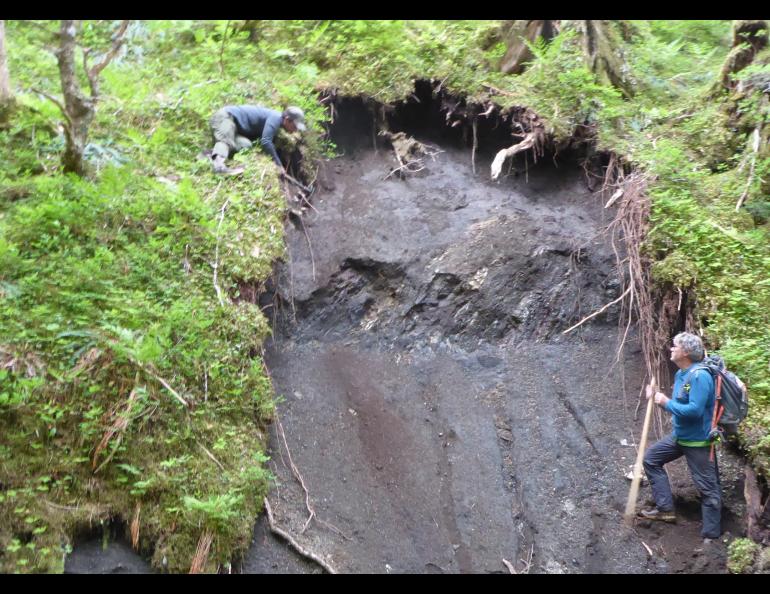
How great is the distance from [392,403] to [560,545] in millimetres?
2270

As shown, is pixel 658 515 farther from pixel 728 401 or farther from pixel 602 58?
pixel 602 58

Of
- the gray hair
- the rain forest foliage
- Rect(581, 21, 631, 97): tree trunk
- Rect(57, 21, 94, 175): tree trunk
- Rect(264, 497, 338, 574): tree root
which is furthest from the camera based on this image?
Rect(581, 21, 631, 97): tree trunk

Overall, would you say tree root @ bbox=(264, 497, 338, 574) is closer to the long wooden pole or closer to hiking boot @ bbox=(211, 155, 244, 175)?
the long wooden pole

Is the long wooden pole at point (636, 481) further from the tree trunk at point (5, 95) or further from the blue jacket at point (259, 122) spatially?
the tree trunk at point (5, 95)

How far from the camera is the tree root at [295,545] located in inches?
194

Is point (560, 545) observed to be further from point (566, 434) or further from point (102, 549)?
point (102, 549)

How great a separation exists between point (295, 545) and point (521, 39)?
8718 millimetres

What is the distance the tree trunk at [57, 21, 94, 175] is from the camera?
5758 millimetres

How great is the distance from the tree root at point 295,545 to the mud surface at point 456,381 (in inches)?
4.8

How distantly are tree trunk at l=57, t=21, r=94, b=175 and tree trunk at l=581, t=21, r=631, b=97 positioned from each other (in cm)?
760

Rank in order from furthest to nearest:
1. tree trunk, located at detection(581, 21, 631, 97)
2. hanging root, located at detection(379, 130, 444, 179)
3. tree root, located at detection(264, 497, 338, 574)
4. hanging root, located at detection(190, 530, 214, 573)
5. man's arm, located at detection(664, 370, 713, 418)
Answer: tree trunk, located at detection(581, 21, 631, 97)
hanging root, located at detection(379, 130, 444, 179)
man's arm, located at detection(664, 370, 713, 418)
tree root, located at detection(264, 497, 338, 574)
hanging root, located at detection(190, 530, 214, 573)

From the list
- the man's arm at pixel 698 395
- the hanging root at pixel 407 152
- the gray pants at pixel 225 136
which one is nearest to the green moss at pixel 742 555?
the man's arm at pixel 698 395

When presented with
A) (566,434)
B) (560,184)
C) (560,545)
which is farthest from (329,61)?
(560,545)

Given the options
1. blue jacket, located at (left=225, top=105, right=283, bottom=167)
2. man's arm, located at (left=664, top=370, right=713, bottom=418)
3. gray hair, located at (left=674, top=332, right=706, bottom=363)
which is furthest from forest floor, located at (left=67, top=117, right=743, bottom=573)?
gray hair, located at (left=674, top=332, right=706, bottom=363)
